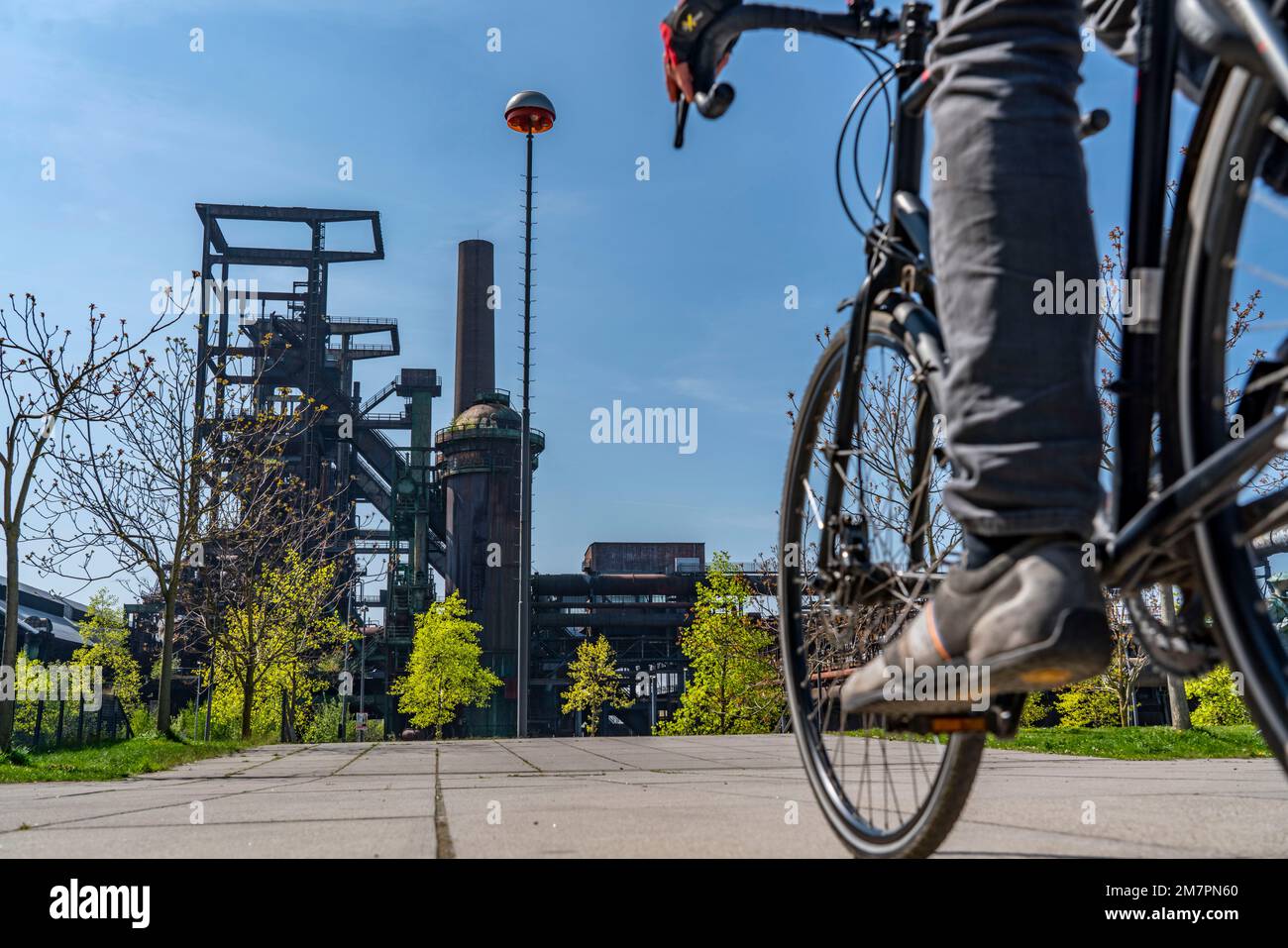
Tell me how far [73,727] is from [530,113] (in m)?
14.0

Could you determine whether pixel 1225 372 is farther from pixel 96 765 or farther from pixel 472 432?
pixel 472 432

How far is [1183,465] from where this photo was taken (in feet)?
3.67

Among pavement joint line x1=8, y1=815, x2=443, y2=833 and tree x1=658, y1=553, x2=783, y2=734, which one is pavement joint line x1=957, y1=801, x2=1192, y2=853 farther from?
tree x1=658, y1=553, x2=783, y2=734

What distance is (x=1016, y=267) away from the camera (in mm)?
1337

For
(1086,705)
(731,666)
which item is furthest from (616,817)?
(1086,705)

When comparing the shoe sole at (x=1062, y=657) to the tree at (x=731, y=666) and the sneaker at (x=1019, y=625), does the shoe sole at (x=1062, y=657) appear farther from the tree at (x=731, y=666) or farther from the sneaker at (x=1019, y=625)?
the tree at (x=731, y=666)

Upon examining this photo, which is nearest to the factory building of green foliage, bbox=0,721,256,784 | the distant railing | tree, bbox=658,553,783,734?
the distant railing

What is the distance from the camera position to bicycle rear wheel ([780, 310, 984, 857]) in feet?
5.63

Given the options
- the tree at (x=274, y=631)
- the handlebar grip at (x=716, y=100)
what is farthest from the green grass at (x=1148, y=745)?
the tree at (x=274, y=631)

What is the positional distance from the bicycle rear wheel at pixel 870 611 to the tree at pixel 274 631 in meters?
19.9

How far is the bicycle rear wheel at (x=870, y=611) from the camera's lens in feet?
5.63

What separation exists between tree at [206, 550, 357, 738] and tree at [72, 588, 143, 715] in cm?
803
